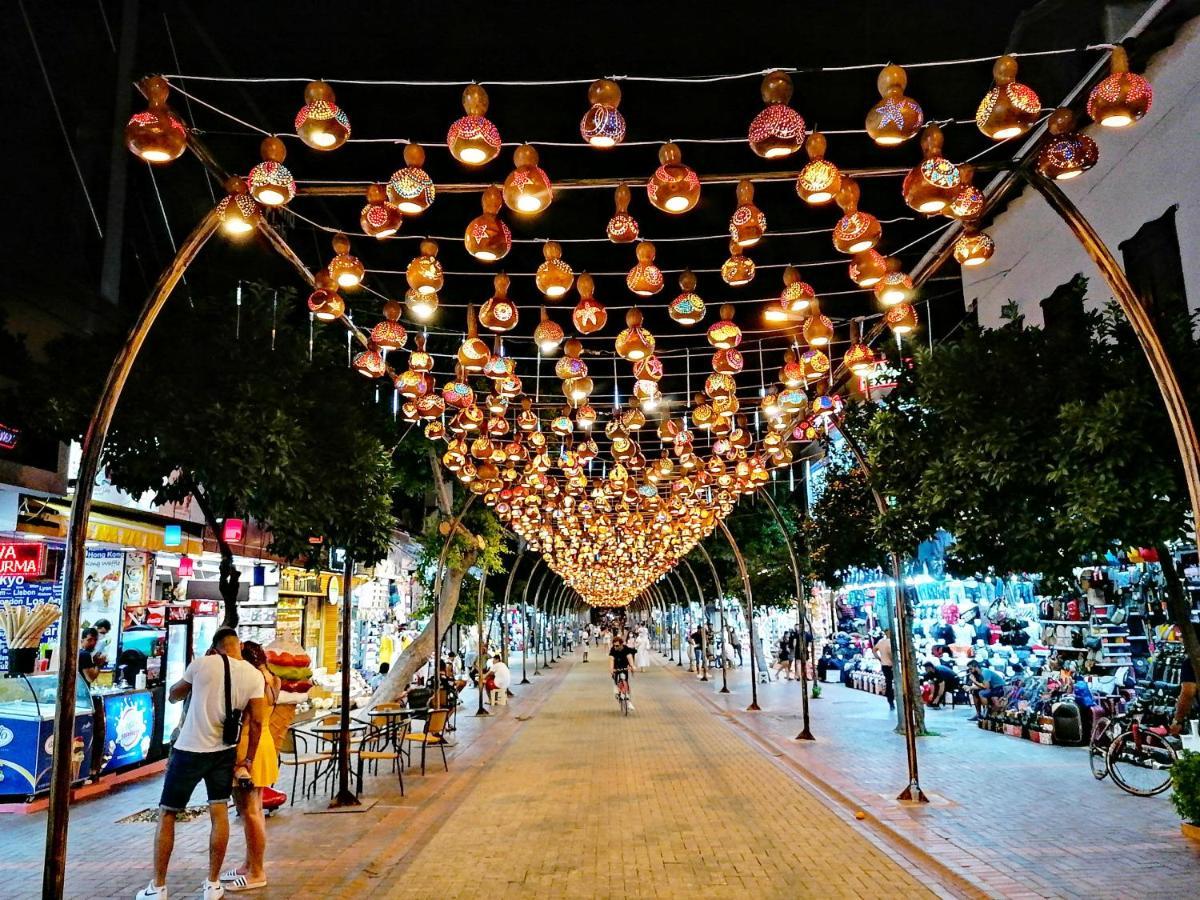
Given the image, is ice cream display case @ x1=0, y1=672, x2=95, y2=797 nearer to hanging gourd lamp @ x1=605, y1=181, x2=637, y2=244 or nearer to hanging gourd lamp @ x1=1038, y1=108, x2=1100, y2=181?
hanging gourd lamp @ x1=605, y1=181, x2=637, y2=244

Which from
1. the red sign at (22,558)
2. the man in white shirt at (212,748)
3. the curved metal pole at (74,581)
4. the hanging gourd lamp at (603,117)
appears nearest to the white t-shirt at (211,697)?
the man in white shirt at (212,748)

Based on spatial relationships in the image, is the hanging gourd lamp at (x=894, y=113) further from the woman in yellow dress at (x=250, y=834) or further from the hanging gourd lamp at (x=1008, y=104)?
the woman in yellow dress at (x=250, y=834)

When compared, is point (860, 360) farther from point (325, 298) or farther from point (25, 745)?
point (25, 745)

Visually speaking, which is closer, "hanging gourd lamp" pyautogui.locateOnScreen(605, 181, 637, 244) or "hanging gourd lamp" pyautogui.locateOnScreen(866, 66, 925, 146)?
"hanging gourd lamp" pyautogui.locateOnScreen(866, 66, 925, 146)

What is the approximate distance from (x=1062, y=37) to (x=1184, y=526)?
745 cm

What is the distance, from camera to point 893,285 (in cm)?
684

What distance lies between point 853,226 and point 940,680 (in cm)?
1708

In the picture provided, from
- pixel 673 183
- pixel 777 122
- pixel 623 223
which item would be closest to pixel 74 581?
pixel 623 223

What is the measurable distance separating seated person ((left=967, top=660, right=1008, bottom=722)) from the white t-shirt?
13970 millimetres

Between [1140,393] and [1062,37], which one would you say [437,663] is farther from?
[1062,37]

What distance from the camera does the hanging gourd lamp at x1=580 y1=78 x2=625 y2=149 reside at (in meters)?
5.14

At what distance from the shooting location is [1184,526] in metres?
7.46

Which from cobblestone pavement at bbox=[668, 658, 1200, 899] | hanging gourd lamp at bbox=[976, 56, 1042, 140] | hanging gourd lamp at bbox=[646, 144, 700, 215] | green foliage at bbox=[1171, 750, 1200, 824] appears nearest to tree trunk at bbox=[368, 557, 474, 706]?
cobblestone pavement at bbox=[668, 658, 1200, 899]

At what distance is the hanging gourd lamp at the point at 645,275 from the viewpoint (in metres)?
6.68
